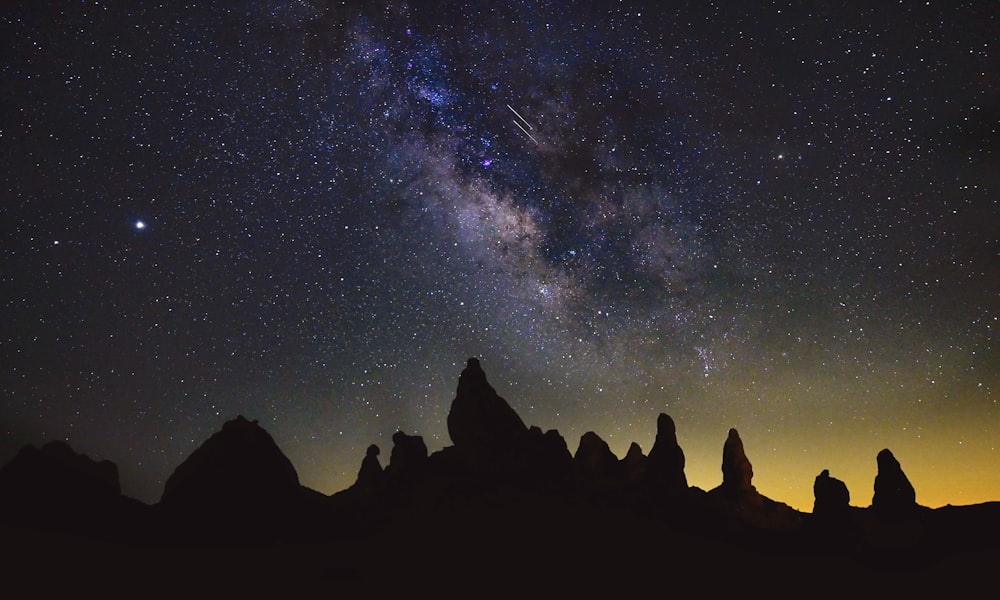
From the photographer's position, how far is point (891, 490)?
50.5 m

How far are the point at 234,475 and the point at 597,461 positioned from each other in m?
39.9

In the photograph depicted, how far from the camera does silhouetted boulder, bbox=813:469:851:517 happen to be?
159 ft

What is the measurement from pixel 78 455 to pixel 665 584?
40541mm

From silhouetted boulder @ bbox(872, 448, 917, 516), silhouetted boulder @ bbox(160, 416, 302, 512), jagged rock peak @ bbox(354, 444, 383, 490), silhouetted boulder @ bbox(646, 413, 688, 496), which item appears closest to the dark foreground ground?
silhouetted boulder @ bbox(160, 416, 302, 512)

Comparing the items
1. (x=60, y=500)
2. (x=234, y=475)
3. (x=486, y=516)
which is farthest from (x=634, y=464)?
(x=60, y=500)

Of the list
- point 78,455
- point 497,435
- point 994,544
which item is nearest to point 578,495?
point 497,435

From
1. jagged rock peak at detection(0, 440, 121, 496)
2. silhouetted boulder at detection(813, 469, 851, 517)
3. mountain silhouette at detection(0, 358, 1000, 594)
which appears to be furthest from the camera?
silhouetted boulder at detection(813, 469, 851, 517)

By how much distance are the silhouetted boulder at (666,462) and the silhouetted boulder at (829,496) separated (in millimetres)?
12969

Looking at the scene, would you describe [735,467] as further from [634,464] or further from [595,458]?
[595,458]

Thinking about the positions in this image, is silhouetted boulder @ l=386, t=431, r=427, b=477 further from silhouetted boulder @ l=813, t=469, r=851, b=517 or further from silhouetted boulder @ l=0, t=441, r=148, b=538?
silhouetted boulder @ l=813, t=469, r=851, b=517

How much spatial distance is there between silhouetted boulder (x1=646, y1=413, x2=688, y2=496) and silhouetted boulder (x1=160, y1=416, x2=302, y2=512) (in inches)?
1417

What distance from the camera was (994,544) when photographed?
42375mm

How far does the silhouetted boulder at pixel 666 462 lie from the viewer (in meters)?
51.5

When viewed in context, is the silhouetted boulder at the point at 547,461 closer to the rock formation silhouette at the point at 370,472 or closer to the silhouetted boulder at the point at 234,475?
the rock formation silhouette at the point at 370,472
